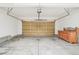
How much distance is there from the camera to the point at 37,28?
15164mm

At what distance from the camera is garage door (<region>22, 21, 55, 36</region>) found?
591 inches

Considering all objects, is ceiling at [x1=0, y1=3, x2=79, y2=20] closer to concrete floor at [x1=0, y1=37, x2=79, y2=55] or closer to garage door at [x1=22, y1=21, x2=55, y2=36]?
garage door at [x1=22, y1=21, x2=55, y2=36]

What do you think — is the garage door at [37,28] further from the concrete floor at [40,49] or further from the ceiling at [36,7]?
the concrete floor at [40,49]

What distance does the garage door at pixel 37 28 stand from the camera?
1500 centimetres

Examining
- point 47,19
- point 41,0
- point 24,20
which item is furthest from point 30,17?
point 41,0

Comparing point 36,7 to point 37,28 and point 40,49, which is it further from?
point 37,28

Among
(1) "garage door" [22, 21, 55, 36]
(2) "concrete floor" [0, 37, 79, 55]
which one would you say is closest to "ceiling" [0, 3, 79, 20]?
(1) "garage door" [22, 21, 55, 36]

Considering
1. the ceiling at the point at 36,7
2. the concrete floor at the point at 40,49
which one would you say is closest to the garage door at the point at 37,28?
the ceiling at the point at 36,7

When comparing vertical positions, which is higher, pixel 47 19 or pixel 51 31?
pixel 47 19

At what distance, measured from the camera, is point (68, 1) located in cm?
495
